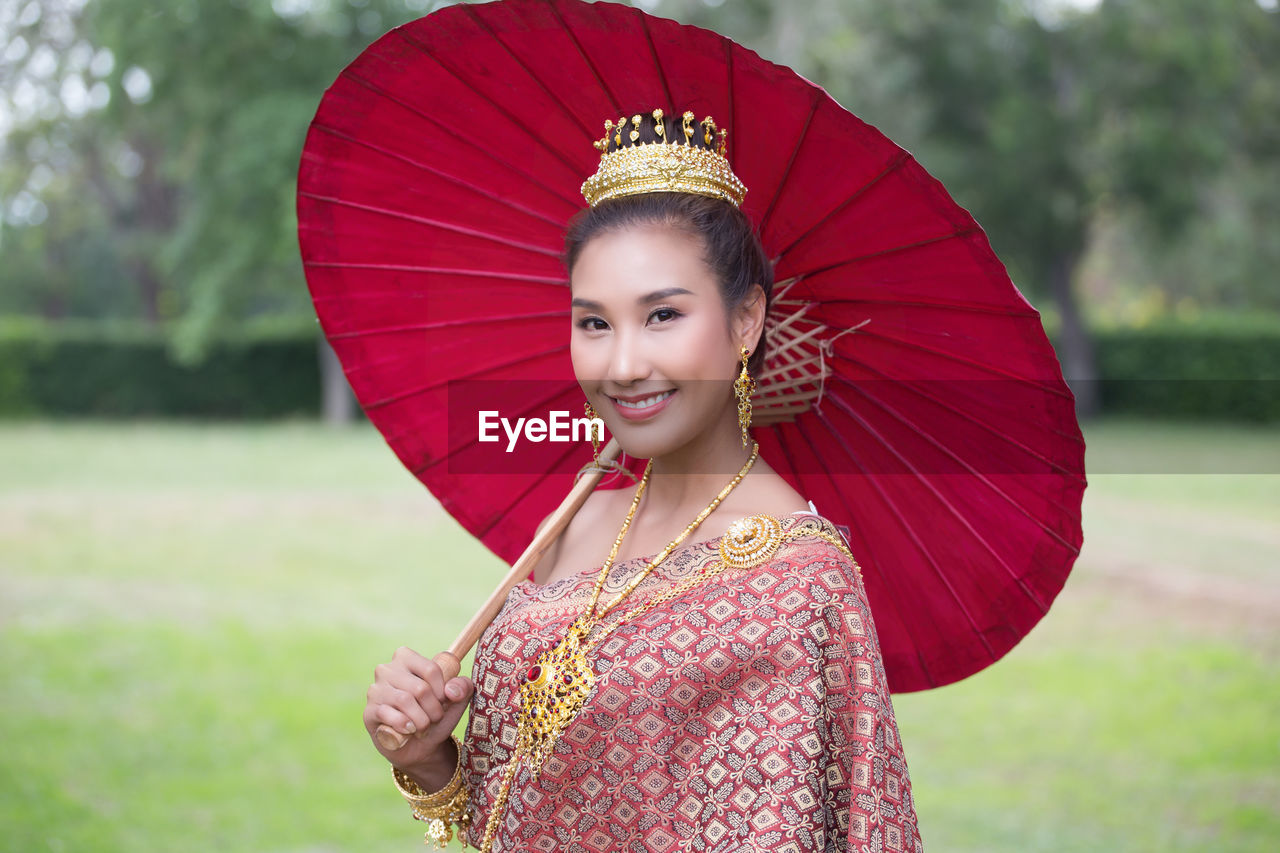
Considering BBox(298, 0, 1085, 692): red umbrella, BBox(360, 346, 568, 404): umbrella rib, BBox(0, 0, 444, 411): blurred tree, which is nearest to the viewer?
BBox(298, 0, 1085, 692): red umbrella

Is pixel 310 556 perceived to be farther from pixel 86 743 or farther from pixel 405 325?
pixel 405 325

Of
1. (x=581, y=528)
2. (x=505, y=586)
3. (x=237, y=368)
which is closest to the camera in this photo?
(x=505, y=586)

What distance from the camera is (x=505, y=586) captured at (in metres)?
2.02

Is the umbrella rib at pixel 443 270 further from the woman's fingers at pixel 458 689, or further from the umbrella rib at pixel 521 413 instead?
the woman's fingers at pixel 458 689

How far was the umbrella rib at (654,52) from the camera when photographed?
5.28ft

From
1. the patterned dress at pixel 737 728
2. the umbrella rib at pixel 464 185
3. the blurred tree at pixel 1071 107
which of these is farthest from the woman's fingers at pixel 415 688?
the blurred tree at pixel 1071 107

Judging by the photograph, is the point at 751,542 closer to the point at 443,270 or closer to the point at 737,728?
the point at 737,728

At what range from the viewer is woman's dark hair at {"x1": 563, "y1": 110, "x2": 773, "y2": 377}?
5.89 feet

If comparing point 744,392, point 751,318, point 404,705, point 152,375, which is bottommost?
point 404,705

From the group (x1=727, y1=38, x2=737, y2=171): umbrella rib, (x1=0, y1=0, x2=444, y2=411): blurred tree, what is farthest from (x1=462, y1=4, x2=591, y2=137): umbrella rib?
(x1=0, y1=0, x2=444, y2=411): blurred tree

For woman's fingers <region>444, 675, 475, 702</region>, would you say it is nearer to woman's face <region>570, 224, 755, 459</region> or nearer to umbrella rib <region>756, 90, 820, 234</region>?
woman's face <region>570, 224, 755, 459</region>

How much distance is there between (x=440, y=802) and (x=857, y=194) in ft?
4.06

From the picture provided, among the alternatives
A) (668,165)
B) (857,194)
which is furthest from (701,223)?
(857,194)

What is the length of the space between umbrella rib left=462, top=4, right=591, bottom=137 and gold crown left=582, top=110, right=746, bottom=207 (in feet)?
0.36
